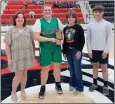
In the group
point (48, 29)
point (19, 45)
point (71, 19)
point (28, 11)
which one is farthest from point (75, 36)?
point (28, 11)

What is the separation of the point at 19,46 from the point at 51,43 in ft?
1.29

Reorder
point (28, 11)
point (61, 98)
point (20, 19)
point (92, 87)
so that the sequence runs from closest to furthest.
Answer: point (20, 19) < point (61, 98) < point (92, 87) < point (28, 11)

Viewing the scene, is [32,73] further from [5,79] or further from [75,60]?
[75,60]

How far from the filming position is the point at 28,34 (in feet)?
9.55

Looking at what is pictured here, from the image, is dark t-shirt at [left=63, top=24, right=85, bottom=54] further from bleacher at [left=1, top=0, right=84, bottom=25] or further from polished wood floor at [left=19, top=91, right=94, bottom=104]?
bleacher at [left=1, top=0, right=84, bottom=25]

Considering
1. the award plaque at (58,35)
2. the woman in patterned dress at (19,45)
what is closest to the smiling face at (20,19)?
the woman in patterned dress at (19,45)

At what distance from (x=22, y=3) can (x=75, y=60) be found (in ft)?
37.2

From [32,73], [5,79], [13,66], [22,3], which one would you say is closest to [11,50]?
[13,66]

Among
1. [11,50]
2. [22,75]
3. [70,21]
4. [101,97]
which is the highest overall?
[70,21]

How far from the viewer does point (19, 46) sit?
2865 mm

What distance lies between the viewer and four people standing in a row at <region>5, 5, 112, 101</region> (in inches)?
113

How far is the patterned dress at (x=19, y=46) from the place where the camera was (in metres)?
2.86

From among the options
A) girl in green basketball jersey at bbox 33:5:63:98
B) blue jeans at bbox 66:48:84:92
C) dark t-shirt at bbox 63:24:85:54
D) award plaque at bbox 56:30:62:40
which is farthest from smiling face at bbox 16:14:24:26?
blue jeans at bbox 66:48:84:92

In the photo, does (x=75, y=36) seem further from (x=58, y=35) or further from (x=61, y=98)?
(x=61, y=98)
